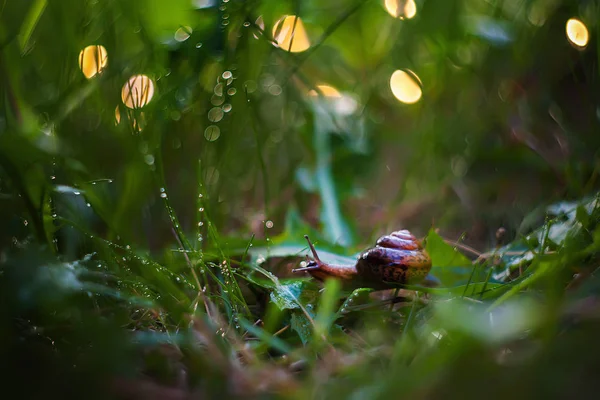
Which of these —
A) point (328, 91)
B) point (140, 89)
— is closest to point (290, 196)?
point (328, 91)

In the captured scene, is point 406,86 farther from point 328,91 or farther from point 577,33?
point 577,33

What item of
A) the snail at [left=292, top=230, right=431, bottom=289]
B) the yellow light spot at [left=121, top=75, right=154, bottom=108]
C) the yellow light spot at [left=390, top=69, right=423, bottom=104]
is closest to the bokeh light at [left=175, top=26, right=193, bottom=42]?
the yellow light spot at [left=121, top=75, right=154, bottom=108]

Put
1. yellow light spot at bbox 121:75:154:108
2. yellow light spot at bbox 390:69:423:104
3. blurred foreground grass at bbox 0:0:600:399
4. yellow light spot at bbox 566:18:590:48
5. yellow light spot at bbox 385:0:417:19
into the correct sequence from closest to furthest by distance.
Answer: blurred foreground grass at bbox 0:0:600:399
yellow light spot at bbox 121:75:154:108
yellow light spot at bbox 566:18:590:48
yellow light spot at bbox 385:0:417:19
yellow light spot at bbox 390:69:423:104

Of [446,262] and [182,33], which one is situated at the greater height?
[182,33]

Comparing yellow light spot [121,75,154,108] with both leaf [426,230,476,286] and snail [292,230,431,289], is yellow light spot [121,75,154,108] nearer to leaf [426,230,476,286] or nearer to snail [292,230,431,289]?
snail [292,230,431,289]

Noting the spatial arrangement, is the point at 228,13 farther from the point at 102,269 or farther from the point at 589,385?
the point at 589,385

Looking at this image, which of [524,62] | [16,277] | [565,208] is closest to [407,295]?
[565,208]
